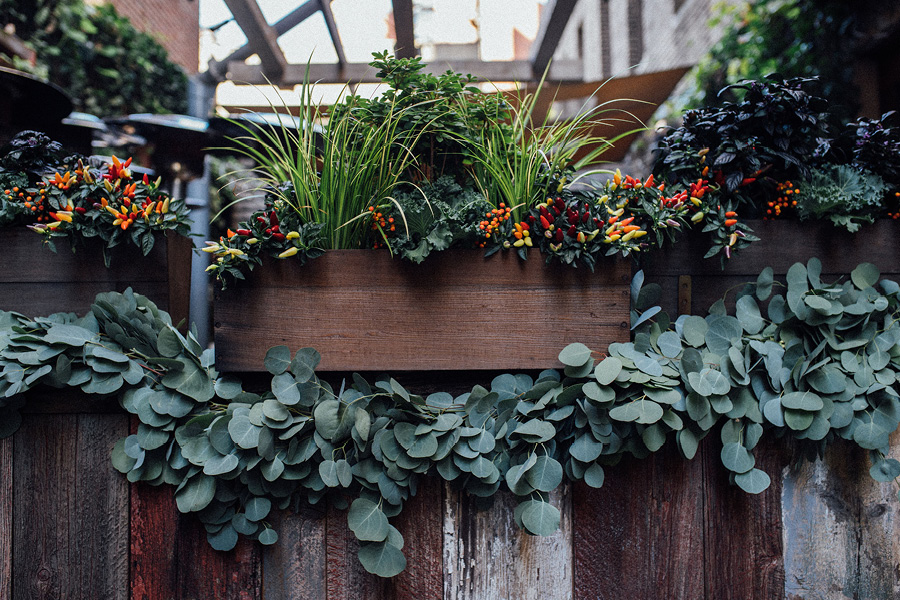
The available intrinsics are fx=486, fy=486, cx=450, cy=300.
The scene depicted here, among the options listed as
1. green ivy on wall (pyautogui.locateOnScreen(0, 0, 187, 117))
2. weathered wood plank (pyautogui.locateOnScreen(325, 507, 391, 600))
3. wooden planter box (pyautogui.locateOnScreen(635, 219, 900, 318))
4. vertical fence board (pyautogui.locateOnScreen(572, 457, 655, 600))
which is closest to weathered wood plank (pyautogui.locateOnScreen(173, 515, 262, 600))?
weathered wood plank (pyautogui.locateOnScreen(325, 507, 391, 600))

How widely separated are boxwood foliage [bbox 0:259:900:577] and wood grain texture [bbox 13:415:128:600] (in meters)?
0.06

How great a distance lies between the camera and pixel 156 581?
2.70 feet

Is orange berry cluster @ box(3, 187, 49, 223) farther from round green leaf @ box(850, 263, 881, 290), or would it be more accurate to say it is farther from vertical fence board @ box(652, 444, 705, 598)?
round green leaf @ box(850, 263, 881, 290)

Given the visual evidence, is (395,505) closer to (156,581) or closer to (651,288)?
(156,581)

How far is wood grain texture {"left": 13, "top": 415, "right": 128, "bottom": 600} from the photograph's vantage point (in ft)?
2.69

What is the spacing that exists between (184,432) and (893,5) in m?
3.22

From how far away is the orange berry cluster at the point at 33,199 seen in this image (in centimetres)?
92

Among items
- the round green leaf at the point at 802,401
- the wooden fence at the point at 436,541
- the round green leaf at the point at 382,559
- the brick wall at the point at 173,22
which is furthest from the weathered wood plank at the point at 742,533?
the brick wall at the point at 173,22

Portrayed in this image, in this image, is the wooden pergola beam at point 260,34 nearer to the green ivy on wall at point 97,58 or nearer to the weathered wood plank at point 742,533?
the green ivy on wall at point 97,58

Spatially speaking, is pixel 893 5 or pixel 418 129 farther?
pixel 893 5

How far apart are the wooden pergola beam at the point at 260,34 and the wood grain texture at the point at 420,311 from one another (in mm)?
2506

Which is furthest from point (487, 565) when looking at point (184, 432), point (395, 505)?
point (184, 432)

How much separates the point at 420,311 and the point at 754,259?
2.17 feet

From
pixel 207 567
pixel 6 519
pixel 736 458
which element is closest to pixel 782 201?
pixel 736 458
